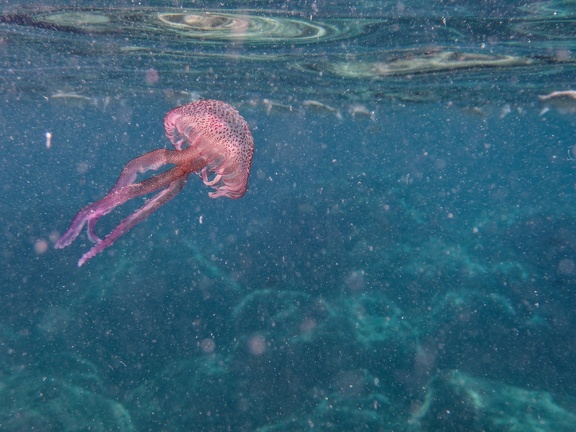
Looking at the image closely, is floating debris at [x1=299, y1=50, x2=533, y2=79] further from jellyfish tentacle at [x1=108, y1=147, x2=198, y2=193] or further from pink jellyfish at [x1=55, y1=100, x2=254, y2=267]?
jellyfish tentacle at [x1=108, y1=147, x2=198, y2=193]

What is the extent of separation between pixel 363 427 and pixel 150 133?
2683 cm

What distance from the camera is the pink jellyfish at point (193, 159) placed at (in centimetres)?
377

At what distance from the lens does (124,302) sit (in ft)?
37.2

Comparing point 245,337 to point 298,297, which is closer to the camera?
point 245,337

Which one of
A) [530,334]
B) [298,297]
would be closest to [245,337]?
[298,297]

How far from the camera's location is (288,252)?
12.7 meters

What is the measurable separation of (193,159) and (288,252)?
8.86 metres

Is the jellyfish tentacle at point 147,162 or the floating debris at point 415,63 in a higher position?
the floating debris at point 415,63

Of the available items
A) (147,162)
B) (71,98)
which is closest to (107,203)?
(147,162)

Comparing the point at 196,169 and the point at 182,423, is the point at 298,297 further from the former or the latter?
the point at 196,169

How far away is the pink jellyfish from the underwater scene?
1.0 inches

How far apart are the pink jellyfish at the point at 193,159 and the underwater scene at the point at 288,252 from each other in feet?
0.08

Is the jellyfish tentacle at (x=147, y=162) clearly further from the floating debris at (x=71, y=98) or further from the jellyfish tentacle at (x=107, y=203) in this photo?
the floating debris at (x=71, y=98)

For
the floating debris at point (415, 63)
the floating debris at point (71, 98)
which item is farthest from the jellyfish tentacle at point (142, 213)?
the floating debris at point (71, 98)
